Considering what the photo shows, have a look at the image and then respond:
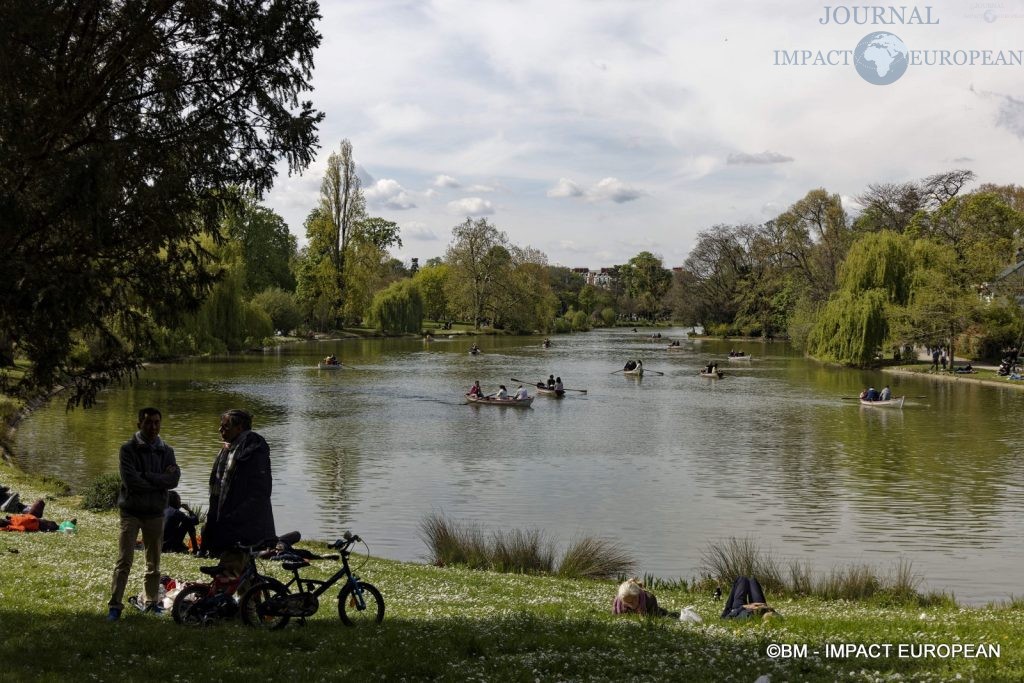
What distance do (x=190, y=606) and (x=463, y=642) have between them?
2.34 m

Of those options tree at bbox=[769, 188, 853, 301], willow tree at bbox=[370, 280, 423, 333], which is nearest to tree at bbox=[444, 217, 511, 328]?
willow tree at bbox=[370, 280, 423, 333]

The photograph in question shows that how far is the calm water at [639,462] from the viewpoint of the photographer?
651 inches

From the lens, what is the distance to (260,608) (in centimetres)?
730

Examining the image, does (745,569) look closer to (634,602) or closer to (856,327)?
(634,602)

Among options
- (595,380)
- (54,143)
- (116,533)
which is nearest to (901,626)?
(54,143)

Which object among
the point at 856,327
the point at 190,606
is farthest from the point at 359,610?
the point at 856,327

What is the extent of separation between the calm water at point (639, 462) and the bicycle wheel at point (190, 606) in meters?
7.25

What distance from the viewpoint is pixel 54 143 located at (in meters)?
7.98

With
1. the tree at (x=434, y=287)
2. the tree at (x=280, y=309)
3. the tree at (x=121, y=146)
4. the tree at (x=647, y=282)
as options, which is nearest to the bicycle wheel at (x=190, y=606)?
the tree at (x=121, y=146)

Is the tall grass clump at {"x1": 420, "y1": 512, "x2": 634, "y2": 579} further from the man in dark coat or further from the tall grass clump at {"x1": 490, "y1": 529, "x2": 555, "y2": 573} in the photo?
the man in dark coat

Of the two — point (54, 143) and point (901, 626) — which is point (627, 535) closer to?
point (901, 626)

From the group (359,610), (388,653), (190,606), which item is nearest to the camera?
(388,653)

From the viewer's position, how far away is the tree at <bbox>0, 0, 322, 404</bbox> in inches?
290

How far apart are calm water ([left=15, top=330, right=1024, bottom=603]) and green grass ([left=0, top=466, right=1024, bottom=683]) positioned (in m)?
5.84
